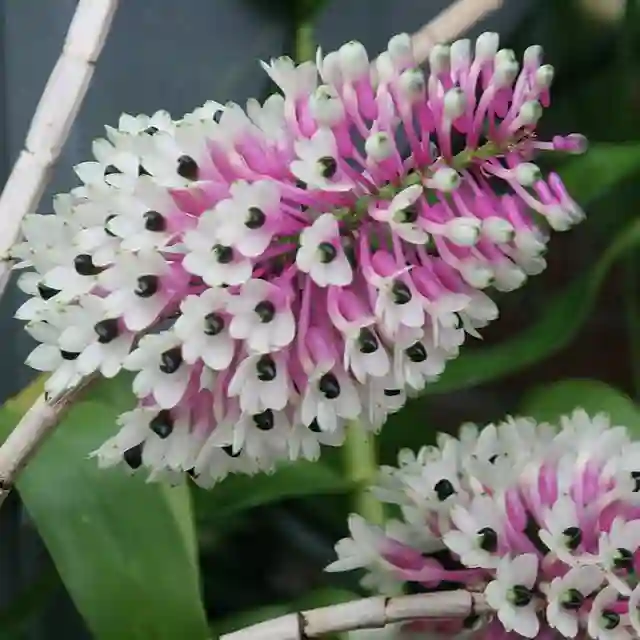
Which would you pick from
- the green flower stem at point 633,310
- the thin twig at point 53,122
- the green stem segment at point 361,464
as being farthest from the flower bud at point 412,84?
the green flower stem at point 633,310

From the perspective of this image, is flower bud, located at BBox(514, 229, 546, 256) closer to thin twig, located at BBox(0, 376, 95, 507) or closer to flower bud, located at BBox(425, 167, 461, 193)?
flower bud, located at BBox(425, 167, 461, 193)

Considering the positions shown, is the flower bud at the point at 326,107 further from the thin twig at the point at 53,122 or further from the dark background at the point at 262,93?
the dark background at the point at 262,93

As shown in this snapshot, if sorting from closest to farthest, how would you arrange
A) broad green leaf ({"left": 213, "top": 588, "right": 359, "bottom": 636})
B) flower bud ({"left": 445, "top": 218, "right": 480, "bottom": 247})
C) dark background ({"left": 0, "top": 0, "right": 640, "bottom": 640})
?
1. flower bud ({"left": 445, "top": 218, "right": 480, "bottom": 247})
2. broad green leaf ({"left": 213, "top": 588, "right": 359, "bottom": 636})
3. dark background ({"left": 0, "top": 0, "right": 640, "bottom": 640})

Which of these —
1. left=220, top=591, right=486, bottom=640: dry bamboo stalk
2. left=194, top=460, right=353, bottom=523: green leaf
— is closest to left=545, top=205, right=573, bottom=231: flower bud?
left=220, top=591, right=486, bottom=640: dry bamboo stalk

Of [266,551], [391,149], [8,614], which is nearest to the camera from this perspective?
[391,149]

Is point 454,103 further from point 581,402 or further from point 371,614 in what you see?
point 581,402

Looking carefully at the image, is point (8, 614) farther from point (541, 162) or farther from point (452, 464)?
point (541, 162)

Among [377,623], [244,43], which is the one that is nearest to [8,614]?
[377,623]

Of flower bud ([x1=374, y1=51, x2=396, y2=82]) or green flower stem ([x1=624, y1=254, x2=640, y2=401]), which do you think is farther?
green flower stem ([x1=624, y1=254, x2=640, y2=401])

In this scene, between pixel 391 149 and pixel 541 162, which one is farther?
pixel 541 162
